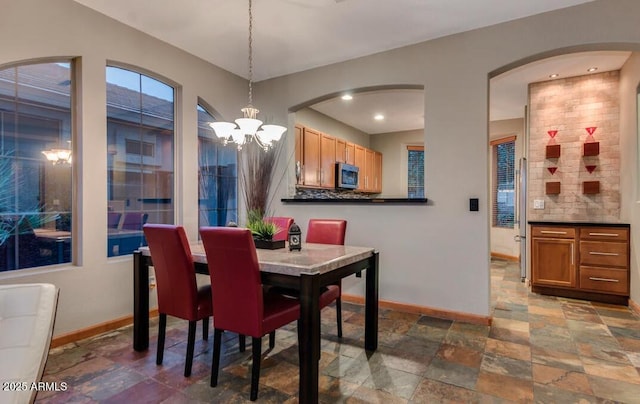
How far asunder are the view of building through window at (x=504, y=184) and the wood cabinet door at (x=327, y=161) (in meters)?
3.34

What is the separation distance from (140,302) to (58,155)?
1389 millimetres

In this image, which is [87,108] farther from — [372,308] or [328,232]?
[372,308]

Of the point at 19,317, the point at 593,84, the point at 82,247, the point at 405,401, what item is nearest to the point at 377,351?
the point at 405,401

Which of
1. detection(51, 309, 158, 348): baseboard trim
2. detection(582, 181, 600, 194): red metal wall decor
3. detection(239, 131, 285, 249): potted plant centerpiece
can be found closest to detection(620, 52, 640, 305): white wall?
detection(582, 181, 600, 194): red metal wall decor

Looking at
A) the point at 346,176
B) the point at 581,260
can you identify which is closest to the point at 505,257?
the point at 581,260

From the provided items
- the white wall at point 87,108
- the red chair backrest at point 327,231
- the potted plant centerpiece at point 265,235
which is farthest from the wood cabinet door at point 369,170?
the potted plant centerpiece at point 265,235

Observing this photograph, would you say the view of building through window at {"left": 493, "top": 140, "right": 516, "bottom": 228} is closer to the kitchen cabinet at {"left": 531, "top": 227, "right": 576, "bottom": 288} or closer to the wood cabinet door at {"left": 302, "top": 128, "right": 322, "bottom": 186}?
the kitchen cabinet at {"left": 531, "top": 227, "right": 576, "bottom": 288}

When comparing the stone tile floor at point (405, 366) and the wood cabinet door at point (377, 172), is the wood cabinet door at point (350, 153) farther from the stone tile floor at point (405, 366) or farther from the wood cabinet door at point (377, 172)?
the stone tile floor at point (405, 366)

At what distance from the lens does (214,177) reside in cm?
412

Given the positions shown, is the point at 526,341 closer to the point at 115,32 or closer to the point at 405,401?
the point at 405,401

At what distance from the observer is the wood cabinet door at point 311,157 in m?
4.95

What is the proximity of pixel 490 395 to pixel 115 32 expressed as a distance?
396cm

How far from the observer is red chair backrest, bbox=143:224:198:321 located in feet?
7.11

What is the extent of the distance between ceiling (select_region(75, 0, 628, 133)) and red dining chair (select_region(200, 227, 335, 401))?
1984 millimetres
